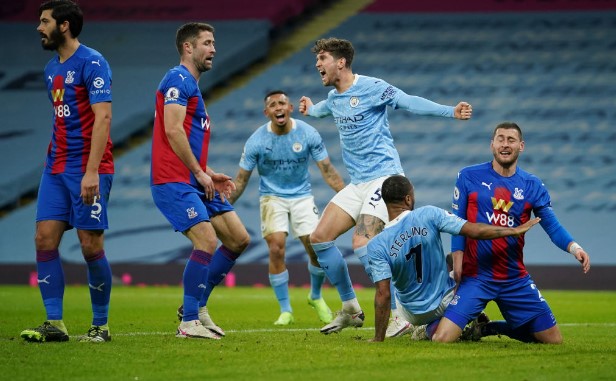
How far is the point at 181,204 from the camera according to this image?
7.89 metres

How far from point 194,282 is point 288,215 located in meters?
3.83

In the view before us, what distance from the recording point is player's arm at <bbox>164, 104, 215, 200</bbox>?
7828 millimetres

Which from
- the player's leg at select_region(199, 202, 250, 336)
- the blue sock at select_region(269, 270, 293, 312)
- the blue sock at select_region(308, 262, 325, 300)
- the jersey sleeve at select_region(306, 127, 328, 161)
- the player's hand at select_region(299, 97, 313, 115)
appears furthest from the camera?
the jersey sleeve at select_region(306, 127, 328, 161)

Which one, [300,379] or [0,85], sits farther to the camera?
[0,85]

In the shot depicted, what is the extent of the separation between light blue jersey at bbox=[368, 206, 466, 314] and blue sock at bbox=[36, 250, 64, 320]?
2.35 metres

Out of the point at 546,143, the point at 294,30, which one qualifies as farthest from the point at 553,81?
the point at 294,30

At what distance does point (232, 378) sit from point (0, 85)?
1942 centimetres

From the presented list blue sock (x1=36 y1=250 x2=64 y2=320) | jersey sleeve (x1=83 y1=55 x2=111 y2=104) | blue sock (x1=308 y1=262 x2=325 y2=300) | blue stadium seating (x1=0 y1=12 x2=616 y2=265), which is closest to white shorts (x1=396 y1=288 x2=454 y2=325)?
blue sock (x1=36 y1=250 x2=64 y2=320)

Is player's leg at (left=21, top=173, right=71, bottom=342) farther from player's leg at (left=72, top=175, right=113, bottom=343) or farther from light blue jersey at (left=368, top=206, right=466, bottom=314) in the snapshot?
light blue jersey at (left=368, top=206, right=466, bottom=314)

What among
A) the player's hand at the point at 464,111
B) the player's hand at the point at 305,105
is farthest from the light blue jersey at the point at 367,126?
the player's hand at the point at 464,111

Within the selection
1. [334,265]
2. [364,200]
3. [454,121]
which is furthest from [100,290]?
[454,121]

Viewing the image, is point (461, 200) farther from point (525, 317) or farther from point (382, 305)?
point (382, 305)

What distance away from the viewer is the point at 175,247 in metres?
21.3

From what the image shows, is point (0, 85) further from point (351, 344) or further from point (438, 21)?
point (351, 344)
